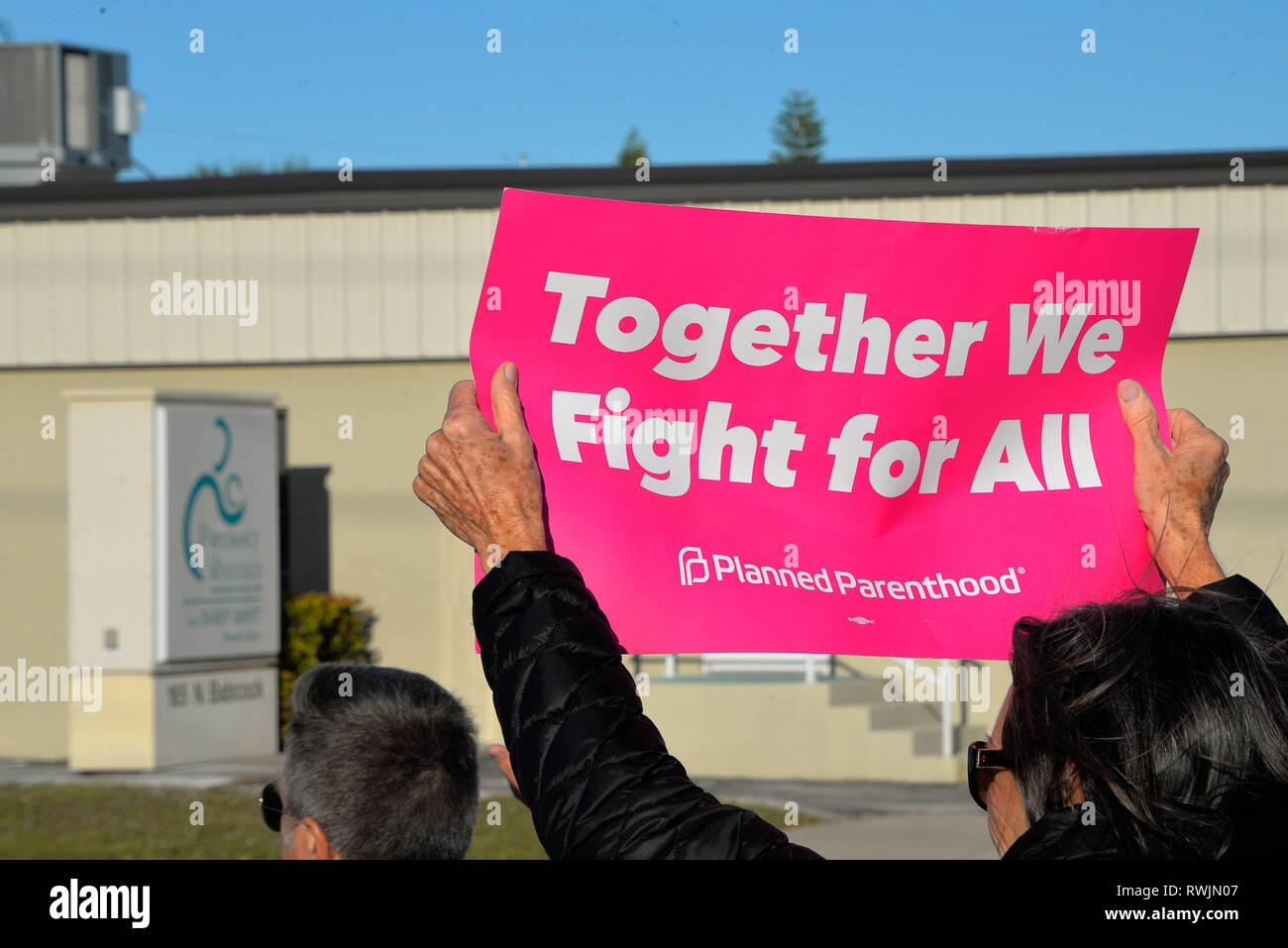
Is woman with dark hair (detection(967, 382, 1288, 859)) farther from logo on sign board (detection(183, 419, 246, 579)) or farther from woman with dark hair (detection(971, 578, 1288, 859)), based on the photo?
logo on sign board (detection(183, 419, 246, 579))

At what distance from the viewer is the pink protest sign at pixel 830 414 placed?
2154mm

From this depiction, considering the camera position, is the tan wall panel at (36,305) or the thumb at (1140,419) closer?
the thumb at (1140,419)

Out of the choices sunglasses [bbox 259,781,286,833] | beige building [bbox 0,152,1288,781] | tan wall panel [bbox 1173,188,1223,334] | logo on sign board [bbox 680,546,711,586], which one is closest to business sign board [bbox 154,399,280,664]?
beige building [bbox 0,152,1288,781]

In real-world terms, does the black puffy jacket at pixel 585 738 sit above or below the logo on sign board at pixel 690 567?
below

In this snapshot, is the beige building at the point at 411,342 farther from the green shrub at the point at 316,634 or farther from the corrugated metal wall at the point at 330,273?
the green shrub at the point at 316,634

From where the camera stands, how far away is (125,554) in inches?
447

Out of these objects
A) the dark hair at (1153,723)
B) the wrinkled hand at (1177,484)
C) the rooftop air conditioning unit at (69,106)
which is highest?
the rooftop air conditioning unit at (69,106)

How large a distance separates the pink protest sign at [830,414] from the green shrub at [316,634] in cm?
1051

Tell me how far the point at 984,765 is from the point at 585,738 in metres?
0.44

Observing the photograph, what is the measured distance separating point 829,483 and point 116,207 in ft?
39.7

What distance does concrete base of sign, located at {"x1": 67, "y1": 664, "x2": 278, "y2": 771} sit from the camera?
→ 11.1 meters

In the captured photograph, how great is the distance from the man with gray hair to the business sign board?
383 inches

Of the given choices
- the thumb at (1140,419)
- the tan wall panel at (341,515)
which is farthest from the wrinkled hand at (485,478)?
the tan wall panel at (341,515)

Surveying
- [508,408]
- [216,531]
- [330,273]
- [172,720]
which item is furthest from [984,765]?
[330,273]
